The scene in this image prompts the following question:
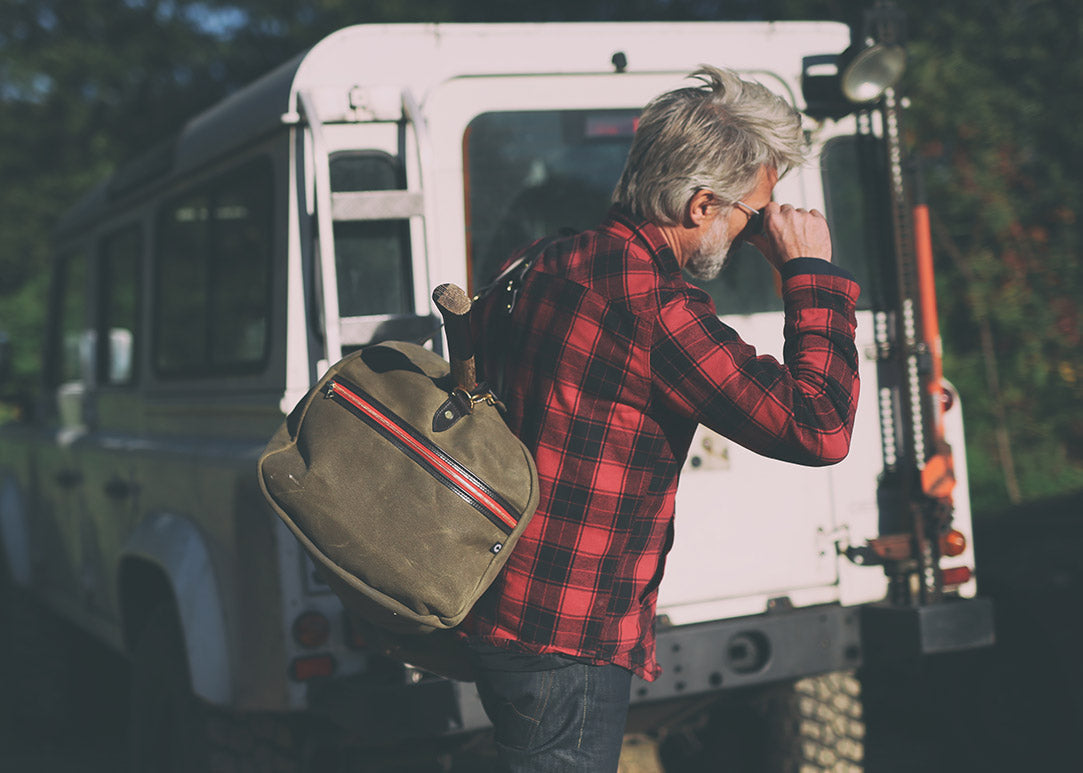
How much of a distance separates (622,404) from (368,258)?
4.47 ft

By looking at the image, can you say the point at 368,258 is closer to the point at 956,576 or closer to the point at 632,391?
the point at 632,391

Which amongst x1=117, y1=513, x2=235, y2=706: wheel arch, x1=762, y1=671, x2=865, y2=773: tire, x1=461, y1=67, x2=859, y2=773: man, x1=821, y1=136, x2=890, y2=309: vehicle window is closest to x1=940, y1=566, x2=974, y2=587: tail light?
x1=762, y1=671, x2=865, y2=773: tire

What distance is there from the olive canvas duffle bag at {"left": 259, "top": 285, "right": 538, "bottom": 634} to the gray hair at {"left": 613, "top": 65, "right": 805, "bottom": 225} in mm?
399

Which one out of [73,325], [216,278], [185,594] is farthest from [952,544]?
[73,325]

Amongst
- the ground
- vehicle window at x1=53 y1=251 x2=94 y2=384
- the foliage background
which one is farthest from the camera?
the foliage background

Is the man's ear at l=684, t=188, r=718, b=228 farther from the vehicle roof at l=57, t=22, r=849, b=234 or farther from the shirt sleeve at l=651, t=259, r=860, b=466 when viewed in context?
the vehicle roof at l=57, t=22, r=849, b=234

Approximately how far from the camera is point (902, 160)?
337 centimetres

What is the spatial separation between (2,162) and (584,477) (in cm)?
1849

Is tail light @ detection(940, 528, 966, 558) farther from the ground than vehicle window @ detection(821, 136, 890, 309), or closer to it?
closer to it

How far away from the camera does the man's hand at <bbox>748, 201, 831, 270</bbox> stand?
198 cm

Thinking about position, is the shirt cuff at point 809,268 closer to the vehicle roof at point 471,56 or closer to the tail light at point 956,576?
the vehicle roof at point 471,56

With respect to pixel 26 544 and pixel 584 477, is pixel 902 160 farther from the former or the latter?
pixel 26 544

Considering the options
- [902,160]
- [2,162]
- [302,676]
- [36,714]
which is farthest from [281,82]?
[2,162]

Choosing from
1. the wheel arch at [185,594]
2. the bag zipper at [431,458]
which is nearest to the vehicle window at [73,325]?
the wheel arch at [185,594]
